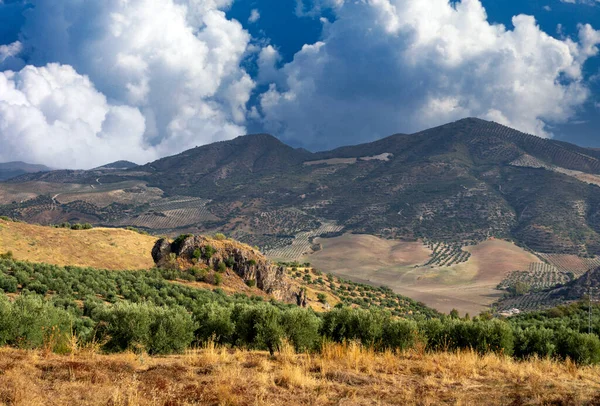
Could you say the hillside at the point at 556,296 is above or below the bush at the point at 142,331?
below

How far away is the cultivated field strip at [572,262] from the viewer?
501 ft

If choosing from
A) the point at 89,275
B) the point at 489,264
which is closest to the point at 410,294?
the point at 489,264

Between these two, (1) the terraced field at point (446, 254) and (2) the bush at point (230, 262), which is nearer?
(2) the bush at point (230, 262)

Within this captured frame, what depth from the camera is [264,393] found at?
996 centimetres

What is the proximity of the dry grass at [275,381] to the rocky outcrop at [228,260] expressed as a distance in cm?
3373

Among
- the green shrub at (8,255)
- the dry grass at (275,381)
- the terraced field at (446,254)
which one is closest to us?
the dry grass at (275,381)

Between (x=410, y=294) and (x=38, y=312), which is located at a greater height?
(x=38, y=312)

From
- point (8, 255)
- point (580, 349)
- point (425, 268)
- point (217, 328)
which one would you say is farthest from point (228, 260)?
point (425, 268)

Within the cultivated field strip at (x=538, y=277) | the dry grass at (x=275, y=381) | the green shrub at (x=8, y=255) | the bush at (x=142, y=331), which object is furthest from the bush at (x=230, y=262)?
the cultivated field strip at (x=538, y=277)

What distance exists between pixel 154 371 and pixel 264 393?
335cm

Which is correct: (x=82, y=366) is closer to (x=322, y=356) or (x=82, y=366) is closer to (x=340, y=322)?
(x=322, y=356)

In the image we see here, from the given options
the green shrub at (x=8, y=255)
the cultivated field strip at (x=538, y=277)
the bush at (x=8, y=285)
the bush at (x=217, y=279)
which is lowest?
the cultivated field strip at (x=538, y=277)

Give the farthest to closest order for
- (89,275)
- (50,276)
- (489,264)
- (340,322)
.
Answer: (489,264) → (89,275) → (50,276) → (340,322)

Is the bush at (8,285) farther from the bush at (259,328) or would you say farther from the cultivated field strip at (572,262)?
the cultivated field strip at (572,262)
